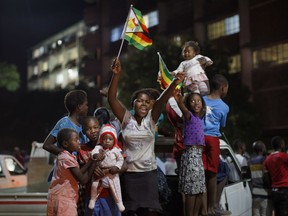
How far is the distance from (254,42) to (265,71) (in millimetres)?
2203

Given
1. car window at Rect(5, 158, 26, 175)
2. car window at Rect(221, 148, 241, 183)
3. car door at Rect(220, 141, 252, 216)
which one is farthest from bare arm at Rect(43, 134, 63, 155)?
car window at Rect(5, 158, 26, 175)

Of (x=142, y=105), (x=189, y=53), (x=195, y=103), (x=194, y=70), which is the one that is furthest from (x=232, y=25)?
(x=142, y=105)

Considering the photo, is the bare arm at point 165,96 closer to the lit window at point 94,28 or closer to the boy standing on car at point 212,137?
the boy standing on car at point 212,137

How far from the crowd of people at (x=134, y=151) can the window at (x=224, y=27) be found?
29.9 metres

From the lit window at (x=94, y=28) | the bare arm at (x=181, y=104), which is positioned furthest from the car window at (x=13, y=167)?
the lit window at (x=94, y=28)

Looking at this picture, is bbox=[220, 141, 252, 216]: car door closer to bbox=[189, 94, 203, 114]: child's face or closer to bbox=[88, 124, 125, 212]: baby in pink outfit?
bbox=[189, 94, 203, 114]: child's face

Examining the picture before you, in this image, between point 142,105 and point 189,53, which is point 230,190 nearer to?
point 189,53

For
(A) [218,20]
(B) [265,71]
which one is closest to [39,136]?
(A) [218,20]

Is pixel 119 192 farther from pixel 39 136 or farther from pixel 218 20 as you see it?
pixel 39 136

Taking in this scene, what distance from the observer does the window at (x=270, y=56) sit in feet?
100

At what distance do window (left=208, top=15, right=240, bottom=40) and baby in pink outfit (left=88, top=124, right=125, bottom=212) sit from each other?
102 feet

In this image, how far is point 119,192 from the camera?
4496 mm

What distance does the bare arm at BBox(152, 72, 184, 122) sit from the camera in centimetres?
459

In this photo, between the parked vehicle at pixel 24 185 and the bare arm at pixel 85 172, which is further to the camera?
the parked vehicle at pixel 24 185
